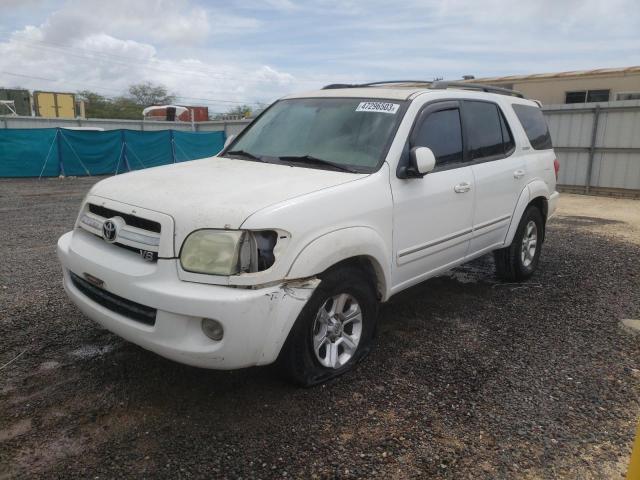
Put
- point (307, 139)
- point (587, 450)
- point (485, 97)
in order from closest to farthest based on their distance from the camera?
point (587, 450) < point (307, 139) < point (485, 97)

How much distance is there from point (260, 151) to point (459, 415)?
2353 mm

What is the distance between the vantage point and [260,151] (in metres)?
3.95

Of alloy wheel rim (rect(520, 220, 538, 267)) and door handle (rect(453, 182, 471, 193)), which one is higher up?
door handle (rect(453, 182, 471, 193))

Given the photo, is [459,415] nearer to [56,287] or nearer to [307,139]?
[307,139]

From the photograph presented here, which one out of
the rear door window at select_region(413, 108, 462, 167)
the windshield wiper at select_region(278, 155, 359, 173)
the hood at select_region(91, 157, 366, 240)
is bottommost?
the hood at select_region(91, 157, 366, 240)

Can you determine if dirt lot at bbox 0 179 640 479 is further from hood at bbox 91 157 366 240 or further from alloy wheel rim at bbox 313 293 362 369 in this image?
hood at bbox 91 157 366 240

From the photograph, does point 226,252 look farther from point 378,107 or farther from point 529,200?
point 529,200

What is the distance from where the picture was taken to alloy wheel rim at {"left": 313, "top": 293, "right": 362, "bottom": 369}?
3.04 meters

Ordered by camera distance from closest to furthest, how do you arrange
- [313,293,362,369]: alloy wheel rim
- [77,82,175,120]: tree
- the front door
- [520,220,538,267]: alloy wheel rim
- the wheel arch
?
[313,293,362,369]: alloy wheel rim
the front door
the wheel arch
[520,220,538,267]: alloy wheel rim
[77,82,175,120]: tree

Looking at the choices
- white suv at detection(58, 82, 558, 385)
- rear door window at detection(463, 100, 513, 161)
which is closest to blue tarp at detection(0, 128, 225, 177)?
white suv at detection(58, 82, 558, 385)

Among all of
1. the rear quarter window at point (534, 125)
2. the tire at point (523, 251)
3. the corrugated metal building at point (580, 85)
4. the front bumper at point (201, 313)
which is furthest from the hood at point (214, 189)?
the corrugated metal building at point (580, 85)

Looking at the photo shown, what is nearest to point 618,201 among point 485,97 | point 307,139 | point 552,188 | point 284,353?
point 552,188

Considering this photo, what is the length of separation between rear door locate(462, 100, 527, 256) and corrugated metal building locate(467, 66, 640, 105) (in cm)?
1349

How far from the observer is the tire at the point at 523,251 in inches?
201
